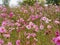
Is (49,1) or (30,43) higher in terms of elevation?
(30,43)

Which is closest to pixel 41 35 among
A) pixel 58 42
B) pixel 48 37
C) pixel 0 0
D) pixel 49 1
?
pixel 48 37

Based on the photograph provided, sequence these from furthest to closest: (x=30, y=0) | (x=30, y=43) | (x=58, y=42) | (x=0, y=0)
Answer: (x=30, y=0) → (x=0, y=0) → (x=30, y=43) → (x=58, y=42)

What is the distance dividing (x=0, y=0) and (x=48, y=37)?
13.5 m

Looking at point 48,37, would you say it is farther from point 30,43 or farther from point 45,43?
point 30,43

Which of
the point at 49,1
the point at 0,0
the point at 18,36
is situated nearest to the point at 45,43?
the point at 18,36

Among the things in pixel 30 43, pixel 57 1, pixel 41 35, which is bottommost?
pixel 57 1

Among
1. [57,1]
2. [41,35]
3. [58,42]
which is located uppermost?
[58,42]

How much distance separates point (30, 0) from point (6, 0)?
69.9 inches

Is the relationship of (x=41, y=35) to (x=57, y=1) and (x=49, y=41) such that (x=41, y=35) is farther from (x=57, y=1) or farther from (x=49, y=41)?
(x=57, y=1)

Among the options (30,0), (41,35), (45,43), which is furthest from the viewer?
(30,0)

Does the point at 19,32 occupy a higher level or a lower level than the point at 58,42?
lower

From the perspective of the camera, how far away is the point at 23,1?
19.1 m

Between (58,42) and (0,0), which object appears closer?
(58,42)

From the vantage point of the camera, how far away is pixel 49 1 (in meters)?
18.9
